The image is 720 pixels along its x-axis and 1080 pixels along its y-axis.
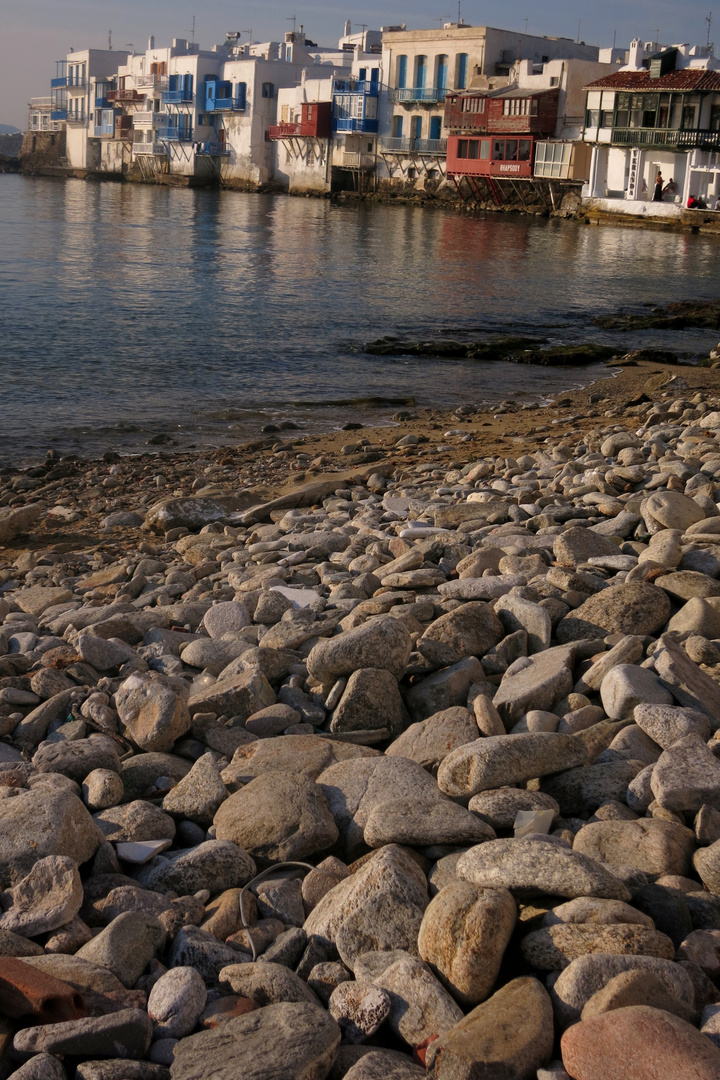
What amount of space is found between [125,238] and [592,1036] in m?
34.7

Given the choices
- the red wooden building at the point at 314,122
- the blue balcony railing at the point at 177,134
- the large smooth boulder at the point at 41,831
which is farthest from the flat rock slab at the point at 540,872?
the blue balcony railing at the point at 177,134

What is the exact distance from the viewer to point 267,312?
63.4 feet

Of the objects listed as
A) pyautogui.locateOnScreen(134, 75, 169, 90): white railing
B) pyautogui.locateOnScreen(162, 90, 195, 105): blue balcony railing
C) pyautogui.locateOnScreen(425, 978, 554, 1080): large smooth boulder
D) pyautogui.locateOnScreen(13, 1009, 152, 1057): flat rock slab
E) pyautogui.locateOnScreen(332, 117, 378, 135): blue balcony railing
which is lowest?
pyautogui.locateOnScreen(13, 1009, 152, 1057): flat rock slab

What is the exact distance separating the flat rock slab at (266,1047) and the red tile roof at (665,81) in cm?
5048

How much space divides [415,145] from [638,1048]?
6599 centimetres

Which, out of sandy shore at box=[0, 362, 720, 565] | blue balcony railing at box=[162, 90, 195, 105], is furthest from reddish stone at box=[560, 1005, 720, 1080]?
blue balcony railing at box=[162, 90, 195, 105]

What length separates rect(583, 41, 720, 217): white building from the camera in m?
45.8

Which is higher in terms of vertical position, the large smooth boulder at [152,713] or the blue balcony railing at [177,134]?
the blue balcony railing at [177,134]

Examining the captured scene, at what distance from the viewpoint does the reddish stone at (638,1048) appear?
1.65 metres

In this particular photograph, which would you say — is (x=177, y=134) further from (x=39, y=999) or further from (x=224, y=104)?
(x=39, y=999)

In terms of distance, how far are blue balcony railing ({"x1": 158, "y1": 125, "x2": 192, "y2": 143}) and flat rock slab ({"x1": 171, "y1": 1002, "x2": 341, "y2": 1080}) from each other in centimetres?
8242

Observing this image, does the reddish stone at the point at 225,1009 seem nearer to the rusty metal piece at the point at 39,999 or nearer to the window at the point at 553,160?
the rusty metal piece at the point at 39,999

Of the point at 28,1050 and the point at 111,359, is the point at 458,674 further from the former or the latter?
the point at 111,359

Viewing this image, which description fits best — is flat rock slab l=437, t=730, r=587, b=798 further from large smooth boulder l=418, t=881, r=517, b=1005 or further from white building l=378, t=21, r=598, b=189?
white building l=378, t=21, r=598, b=189
